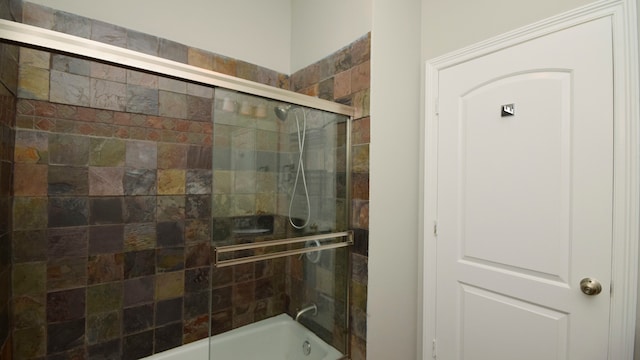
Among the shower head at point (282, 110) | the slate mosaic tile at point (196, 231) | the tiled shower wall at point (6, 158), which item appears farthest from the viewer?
the slate mosaic tile at point (196, 231)

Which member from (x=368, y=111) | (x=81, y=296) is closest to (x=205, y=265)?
(x=81, y=296)

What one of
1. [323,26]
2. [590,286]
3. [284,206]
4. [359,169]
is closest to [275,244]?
[284,206]

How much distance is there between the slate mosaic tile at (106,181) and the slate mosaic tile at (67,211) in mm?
76

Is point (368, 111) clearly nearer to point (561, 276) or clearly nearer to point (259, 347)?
point (561, 276)

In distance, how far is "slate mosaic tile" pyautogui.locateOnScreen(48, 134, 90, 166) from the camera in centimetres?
135

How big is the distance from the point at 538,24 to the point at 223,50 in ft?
5.90

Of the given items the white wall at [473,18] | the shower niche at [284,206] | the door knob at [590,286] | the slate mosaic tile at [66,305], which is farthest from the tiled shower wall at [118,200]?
the door knob at [590,286]

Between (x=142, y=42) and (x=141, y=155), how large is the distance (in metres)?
0.66

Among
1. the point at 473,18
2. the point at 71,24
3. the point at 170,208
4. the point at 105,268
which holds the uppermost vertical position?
the point at 473,18

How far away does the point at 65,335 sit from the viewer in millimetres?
1376

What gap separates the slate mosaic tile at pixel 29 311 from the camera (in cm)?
127

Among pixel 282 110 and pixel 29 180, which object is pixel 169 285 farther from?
pixel 282 110

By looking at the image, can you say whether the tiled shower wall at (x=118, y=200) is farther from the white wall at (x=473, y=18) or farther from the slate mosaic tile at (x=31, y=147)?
the white wall at (x=473, y=18)

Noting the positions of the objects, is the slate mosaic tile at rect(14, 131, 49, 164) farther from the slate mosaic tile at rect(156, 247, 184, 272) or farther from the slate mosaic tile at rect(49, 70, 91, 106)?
the slate mosaic tile at rect(156, 247, 184, 272)
